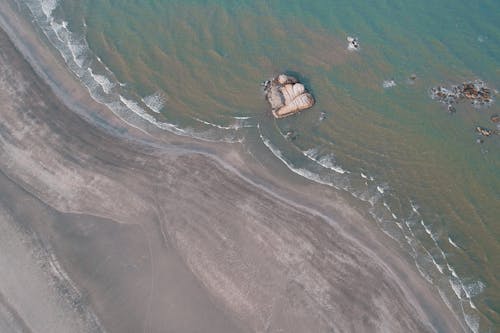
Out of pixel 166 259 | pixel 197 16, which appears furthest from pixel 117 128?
pixel 197 16

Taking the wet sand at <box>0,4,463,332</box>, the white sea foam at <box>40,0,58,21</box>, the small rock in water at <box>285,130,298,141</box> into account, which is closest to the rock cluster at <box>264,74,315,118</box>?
the small rock in water at <box>285,130,298,141</box>

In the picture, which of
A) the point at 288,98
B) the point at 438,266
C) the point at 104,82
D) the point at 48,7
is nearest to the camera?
the point at 438,266

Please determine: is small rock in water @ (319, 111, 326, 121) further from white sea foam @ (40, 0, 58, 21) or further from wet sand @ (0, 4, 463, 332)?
white sea foam @ (40, 0, 58, 21)

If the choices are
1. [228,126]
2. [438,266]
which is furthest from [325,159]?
[438,266]

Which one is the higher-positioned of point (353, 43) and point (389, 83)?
point (353, 43)

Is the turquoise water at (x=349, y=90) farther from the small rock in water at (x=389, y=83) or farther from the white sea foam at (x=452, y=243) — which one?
the small rock in water at (x=389, y=83)

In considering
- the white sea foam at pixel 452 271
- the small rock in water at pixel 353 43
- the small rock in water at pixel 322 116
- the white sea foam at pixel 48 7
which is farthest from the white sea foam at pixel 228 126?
the white sea foam at pixel 48 7

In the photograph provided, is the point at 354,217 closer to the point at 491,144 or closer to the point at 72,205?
the point at 491,144

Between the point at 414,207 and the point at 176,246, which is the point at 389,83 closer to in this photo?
the point at 414,207
